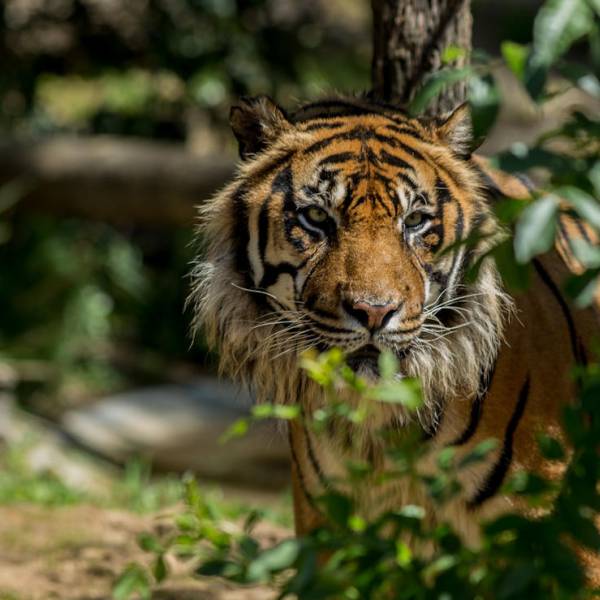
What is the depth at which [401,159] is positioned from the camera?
292 centimetres

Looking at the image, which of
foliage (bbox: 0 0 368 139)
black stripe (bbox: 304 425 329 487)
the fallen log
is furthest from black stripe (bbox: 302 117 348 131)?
foliage (bbox: 0 0 368 139)

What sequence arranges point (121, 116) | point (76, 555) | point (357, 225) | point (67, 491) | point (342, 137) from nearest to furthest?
1. point (357, 225)
2. point (342, 137)
3. point (76, 555)
4. point (67, 491)
5. point (121, 116)

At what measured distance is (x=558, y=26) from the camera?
1533 mm

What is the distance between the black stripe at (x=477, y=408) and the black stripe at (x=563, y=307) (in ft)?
0.85

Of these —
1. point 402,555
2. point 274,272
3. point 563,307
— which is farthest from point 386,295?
point 402,555

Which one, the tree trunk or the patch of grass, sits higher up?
the tree trunk

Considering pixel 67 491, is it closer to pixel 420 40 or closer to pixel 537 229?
pixel 420 40

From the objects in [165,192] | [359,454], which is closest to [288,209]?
[359,454]

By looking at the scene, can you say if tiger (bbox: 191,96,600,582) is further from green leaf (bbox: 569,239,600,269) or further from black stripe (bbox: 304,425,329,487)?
green leaf (bbox: 569,239,600,269)

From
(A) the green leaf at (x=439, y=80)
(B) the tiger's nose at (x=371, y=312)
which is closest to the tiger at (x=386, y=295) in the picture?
(B) the tiger's nose at (x=371, y=312)

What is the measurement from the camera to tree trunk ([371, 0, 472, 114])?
3.76 m

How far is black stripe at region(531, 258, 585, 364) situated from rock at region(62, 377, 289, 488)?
347cm

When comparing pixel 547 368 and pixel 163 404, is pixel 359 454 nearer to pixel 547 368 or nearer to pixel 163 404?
pixel 547 368

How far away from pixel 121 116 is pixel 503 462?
23.3ft
